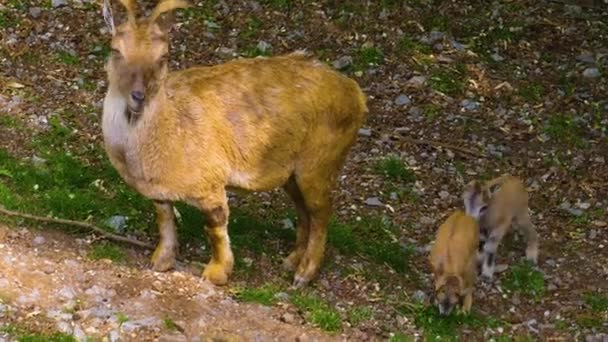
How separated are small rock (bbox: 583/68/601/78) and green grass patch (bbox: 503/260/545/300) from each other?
4.15 meters

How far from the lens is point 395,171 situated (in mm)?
11711

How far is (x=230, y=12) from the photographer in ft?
47.3

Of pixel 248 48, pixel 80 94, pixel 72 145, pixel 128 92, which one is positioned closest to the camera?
pixel 128 92

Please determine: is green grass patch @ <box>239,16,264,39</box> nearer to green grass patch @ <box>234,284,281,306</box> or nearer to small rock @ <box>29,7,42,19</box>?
small rock @ <box>29,7,42,19</box>

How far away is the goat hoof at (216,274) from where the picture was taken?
9.05 meters

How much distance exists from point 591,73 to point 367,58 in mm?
2637

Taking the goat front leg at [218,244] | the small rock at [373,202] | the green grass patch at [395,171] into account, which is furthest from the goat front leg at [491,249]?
the goat front leg at [218,244]

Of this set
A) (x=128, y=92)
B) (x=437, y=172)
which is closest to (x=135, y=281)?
(x=128, y=92)

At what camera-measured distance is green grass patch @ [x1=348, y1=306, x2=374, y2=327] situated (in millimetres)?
9031

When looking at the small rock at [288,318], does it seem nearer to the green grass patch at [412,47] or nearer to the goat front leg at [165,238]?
the goat front leg at [165,238]

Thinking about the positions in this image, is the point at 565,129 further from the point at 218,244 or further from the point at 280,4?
the point at 218,244

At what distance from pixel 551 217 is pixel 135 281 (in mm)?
4486

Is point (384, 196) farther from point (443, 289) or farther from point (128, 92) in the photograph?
point (128, 92)

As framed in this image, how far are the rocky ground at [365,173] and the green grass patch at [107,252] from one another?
0.09 feet
